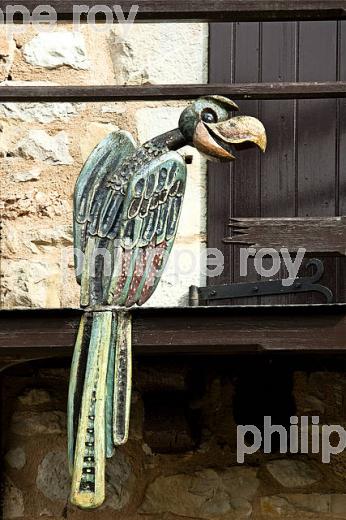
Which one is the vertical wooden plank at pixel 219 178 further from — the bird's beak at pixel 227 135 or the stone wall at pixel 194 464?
the bird's beak at pixel 227 135

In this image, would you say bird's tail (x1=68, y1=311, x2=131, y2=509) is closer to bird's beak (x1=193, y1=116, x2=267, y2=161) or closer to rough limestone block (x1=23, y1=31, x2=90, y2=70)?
bird's beak (x1=193, y1=116, x2=267, y2=161)

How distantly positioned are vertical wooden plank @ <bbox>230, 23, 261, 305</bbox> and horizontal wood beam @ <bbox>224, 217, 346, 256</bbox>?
2.32ft

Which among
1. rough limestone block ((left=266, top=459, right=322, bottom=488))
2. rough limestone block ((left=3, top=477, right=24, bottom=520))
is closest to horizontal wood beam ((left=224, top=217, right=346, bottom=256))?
rough limestone block ((left=266, top=459, right=322, bottom=488))

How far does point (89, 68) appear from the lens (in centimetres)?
620

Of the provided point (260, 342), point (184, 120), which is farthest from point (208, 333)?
point (184, 120)

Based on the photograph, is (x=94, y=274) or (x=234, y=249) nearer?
(x=94, y=274)

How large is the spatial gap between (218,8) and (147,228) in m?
0.67

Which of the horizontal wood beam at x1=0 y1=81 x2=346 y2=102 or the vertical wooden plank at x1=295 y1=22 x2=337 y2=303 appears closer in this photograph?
the horizontal wood beam at x1=0 y1=81 x2=346 y2=102

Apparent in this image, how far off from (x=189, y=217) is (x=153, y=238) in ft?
2.65

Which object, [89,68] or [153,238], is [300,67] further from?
[153,238]

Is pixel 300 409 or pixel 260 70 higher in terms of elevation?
pixel 260 70

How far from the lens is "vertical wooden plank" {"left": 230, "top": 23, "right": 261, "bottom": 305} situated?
6.05m

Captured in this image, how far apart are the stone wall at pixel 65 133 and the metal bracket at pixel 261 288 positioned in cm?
5

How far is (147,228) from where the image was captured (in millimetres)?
5285
